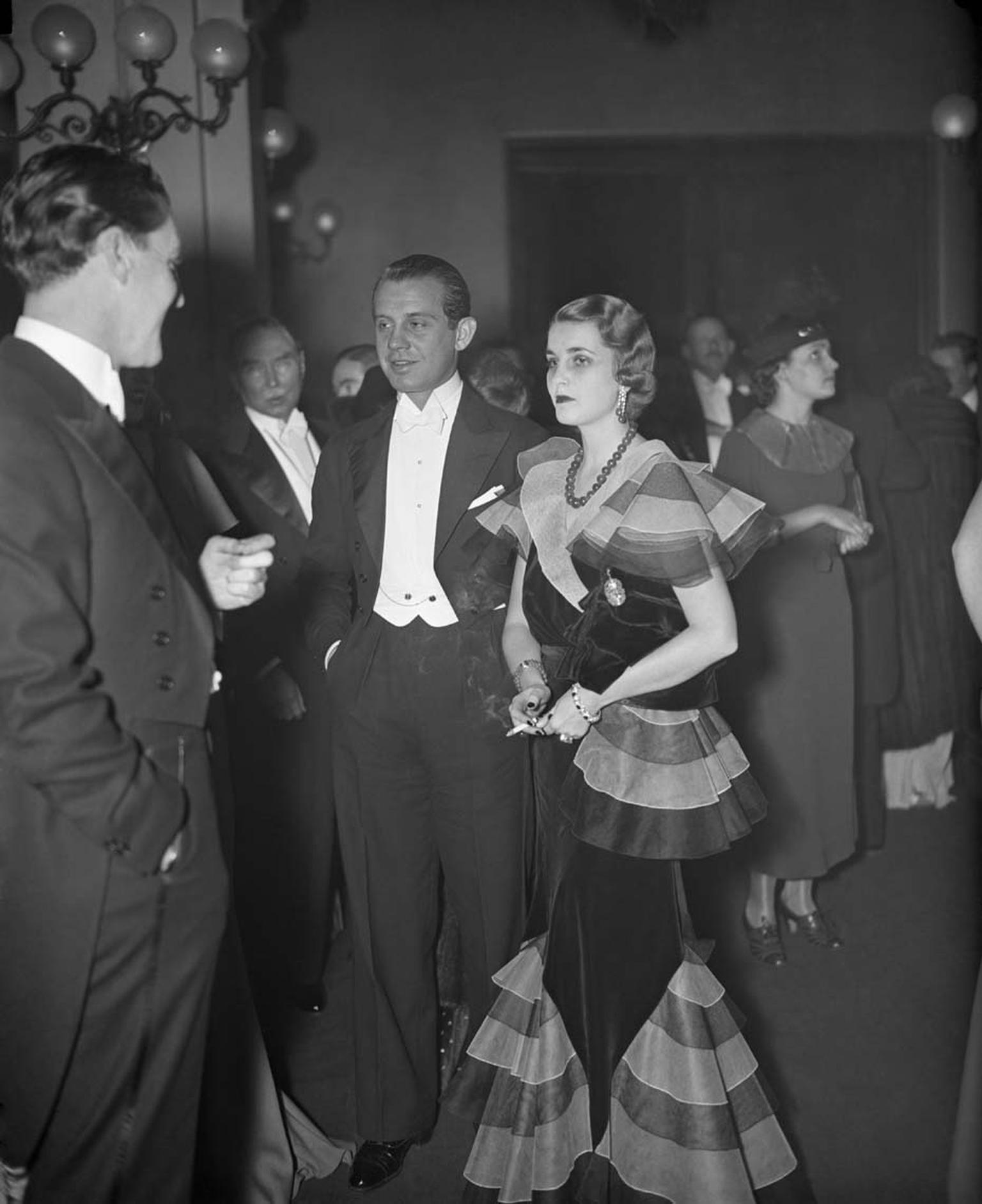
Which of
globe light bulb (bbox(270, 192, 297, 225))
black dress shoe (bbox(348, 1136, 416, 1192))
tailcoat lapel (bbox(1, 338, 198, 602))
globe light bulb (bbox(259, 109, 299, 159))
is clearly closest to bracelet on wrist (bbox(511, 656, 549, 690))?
tailcoat lapel (bbox(1, 338, 198, 602))

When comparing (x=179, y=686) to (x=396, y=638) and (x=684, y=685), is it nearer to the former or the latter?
(x=396, y=638)

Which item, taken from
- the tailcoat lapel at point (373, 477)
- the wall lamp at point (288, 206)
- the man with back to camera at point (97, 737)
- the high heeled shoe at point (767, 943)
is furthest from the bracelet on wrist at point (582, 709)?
the wall lamp at point (288, 206)

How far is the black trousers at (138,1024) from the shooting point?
1443 mm

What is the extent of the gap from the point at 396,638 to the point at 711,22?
152cm

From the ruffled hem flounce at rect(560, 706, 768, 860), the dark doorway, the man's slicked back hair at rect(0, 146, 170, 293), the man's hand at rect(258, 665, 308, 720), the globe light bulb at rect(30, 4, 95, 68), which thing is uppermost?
the globe light bulb at rect(30, 4, 95, 68)

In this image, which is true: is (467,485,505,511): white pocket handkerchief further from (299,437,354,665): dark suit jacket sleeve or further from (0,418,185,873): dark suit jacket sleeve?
(0,418,185,873): dark suit jacket sleeve

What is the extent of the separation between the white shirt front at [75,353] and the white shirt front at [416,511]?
62cm

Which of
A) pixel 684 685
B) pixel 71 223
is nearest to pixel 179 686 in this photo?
pixel 71 223

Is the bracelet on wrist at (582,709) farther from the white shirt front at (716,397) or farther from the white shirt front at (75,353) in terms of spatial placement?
the white shirt front at (716,397)

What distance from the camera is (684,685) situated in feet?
5.89

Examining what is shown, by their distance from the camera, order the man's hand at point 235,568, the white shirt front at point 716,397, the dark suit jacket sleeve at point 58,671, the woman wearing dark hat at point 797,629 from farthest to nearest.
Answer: the white shirt front at point 716,397 → the woman wearing dark hat at point 797,629 → the man's hand at point 235,568 → the dark suit jacket sleeve at point 58,671

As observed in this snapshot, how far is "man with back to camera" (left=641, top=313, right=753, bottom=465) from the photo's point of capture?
7.52 ft

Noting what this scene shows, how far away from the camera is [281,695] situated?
2.18 metres

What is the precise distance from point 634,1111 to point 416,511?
1.01 meters
